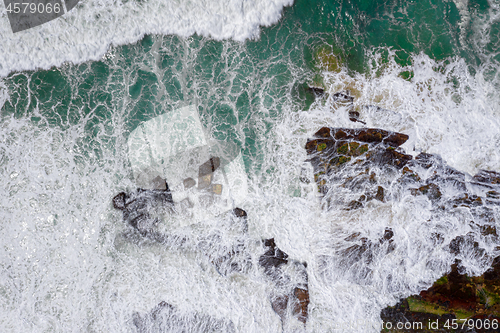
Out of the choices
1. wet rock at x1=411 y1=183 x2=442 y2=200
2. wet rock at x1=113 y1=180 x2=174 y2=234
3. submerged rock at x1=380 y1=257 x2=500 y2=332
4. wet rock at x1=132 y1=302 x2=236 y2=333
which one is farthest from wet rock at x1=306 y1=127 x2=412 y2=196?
wet rock at x1=132 y1=302 x2=236 y2=333

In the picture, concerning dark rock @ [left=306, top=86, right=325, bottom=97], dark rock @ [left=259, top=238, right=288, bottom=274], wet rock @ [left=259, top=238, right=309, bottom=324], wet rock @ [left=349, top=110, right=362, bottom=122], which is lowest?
wet rock @ [left=259, top=238, right=309, bottom=324]

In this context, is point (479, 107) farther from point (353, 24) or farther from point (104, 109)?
point (104, 109)

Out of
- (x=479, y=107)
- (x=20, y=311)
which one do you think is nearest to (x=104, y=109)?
(x=20, y=311)

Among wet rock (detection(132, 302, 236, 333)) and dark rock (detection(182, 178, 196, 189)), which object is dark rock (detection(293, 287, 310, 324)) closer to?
wet rock (detection(132, 302, 236, 333))

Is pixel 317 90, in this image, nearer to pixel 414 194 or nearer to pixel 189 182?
pixel 414 194

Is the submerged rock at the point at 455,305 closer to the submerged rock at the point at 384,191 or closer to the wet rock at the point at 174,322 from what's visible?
the submerged rock at the point at 384,191

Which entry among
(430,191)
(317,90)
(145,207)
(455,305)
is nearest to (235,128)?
(317,90)

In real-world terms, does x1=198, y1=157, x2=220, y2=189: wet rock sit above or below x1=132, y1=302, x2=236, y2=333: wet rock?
above
